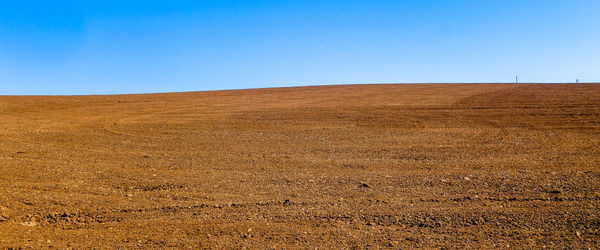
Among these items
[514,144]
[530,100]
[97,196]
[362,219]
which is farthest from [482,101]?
[97,196]

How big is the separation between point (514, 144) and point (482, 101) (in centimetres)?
1005

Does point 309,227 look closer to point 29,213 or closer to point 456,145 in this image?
point 29,213

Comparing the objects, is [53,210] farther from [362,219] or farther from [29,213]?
[362,219]

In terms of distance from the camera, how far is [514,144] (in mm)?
9906

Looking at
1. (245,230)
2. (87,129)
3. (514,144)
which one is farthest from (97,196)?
(514,144)

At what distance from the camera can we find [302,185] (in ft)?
20.9

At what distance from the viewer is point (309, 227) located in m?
4.64

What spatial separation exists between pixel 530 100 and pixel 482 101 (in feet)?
6.92

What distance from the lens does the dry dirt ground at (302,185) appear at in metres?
4.45

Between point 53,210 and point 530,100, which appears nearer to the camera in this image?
point 53,210

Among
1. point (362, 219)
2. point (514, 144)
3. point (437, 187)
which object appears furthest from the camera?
point (514, 144)

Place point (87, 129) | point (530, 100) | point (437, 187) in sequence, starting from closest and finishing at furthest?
point (437, 187) < point (87, 129) < point (530, 100)

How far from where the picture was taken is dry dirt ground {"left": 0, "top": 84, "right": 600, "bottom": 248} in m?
4.45

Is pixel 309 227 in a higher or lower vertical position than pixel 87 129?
lower
